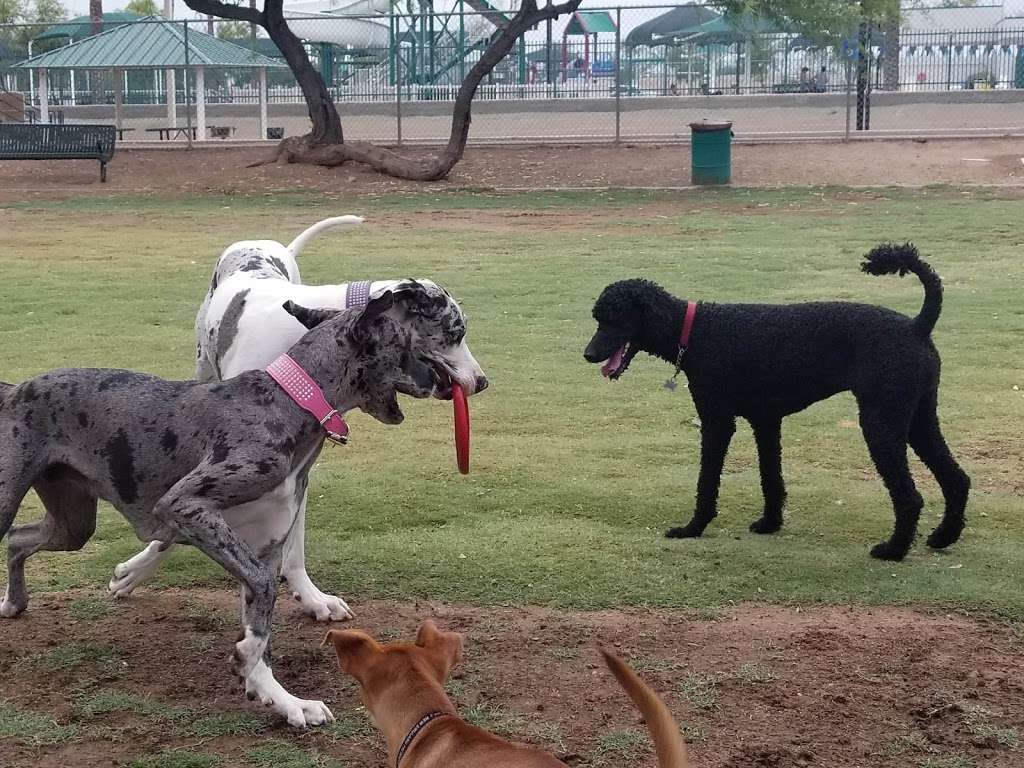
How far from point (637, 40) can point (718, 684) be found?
A: 32796 millimetres

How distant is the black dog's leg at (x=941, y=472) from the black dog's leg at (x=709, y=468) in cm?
89

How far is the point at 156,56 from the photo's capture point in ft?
104

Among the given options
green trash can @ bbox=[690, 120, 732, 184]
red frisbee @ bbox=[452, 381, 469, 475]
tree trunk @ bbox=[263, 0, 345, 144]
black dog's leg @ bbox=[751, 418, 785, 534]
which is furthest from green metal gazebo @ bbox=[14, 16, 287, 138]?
red frisbee @ bbox=[452, 381, 469, 475]

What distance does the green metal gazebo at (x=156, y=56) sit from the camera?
31250mm

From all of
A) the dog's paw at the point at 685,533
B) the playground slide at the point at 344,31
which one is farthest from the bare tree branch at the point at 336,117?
the dog's paw at the point at 685,533

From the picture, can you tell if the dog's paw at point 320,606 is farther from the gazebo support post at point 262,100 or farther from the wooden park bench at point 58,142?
the gazebo support post at point 262,100

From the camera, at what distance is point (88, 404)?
16.1 ft

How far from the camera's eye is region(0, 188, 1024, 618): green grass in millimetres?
6242

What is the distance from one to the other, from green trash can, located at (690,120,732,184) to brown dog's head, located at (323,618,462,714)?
2048cm

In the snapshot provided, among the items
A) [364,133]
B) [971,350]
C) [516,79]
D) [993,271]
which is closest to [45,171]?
[364,133]

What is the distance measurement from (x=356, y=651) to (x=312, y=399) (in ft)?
3.49

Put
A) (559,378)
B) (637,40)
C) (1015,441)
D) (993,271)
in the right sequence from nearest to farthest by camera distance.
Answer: (1015,441), (559,378), (993,271), (637,40)

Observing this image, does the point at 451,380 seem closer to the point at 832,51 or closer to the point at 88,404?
the point at 88,404

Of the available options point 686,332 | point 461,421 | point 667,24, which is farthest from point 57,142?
point 461,421
